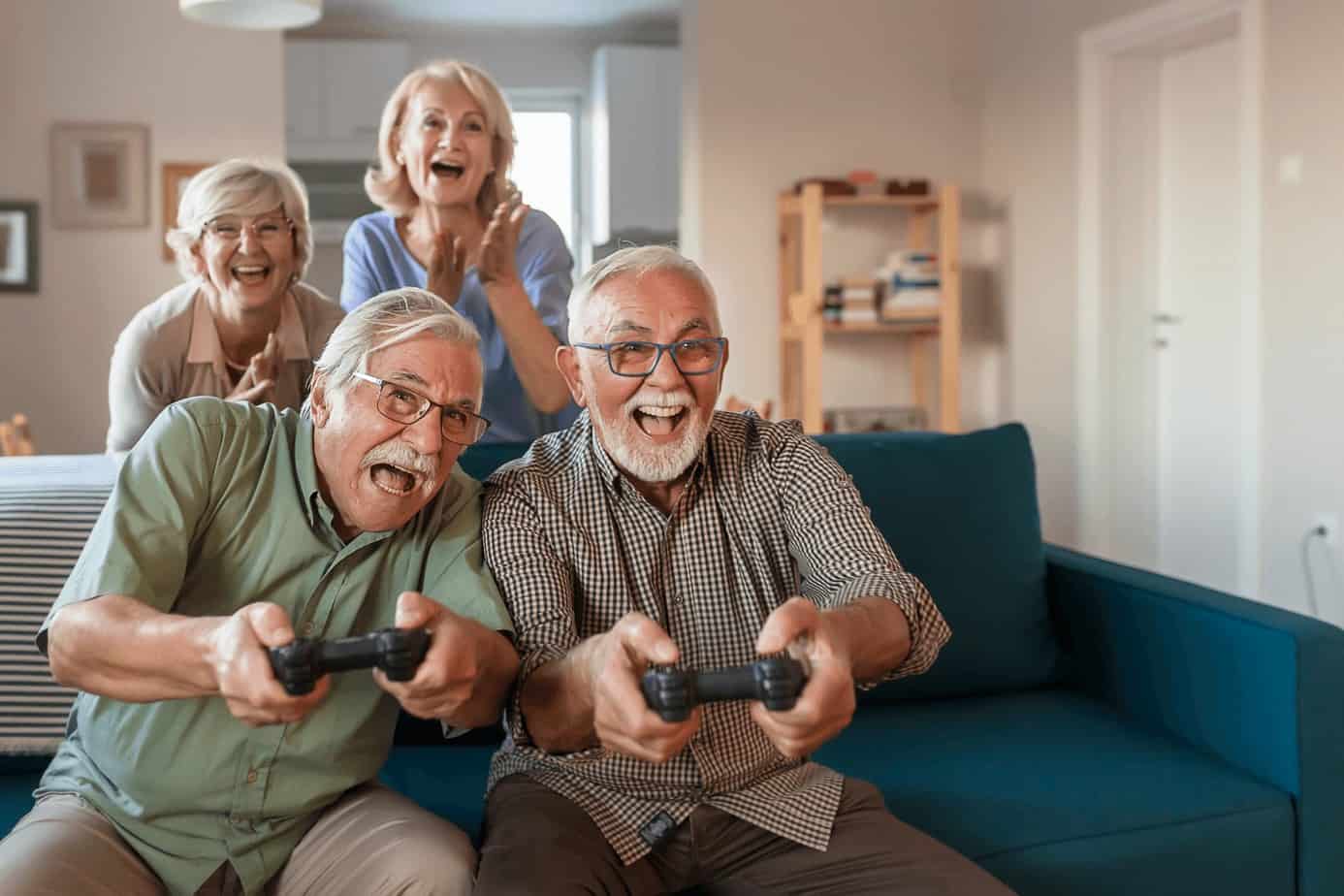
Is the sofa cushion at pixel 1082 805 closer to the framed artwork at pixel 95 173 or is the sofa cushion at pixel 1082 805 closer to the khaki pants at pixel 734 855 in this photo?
the khaki pants at pixel 734 855

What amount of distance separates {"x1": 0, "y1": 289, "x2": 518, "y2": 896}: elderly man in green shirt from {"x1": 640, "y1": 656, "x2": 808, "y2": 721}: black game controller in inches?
10.8

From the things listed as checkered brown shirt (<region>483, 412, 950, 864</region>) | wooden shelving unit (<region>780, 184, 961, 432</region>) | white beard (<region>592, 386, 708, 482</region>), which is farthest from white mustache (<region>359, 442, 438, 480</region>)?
wooden shelving unit (<region>780, 184, 961, 432</region>)

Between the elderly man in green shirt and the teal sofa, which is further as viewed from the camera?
the teal sofa

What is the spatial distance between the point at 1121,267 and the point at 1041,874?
4.22 metres

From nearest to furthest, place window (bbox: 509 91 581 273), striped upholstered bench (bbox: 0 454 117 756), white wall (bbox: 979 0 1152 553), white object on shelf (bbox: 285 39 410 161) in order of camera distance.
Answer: striped upholstered bench (bbox: 0 454 117 756) → white wall (bbox: 979 0 1152 553) → white object on shelf (bbox: 285 39 410 161) → window (bbox: 509 91 581 273)

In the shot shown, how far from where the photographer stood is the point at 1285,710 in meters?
1.98

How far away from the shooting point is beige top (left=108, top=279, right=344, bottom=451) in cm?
224

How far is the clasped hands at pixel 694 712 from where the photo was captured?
126 centimetres

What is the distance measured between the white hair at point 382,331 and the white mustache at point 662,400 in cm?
21

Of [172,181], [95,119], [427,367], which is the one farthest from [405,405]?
[95,119]

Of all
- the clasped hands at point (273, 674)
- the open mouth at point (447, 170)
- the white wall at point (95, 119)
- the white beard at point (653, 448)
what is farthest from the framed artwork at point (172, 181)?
the clasped hands at point (273, 674)

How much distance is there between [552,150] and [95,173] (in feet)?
10.6

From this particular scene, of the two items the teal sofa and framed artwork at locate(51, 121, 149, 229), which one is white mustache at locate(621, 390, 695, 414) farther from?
framed artwork at locate(51, 121, 149, 229)

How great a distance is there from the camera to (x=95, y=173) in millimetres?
6117
